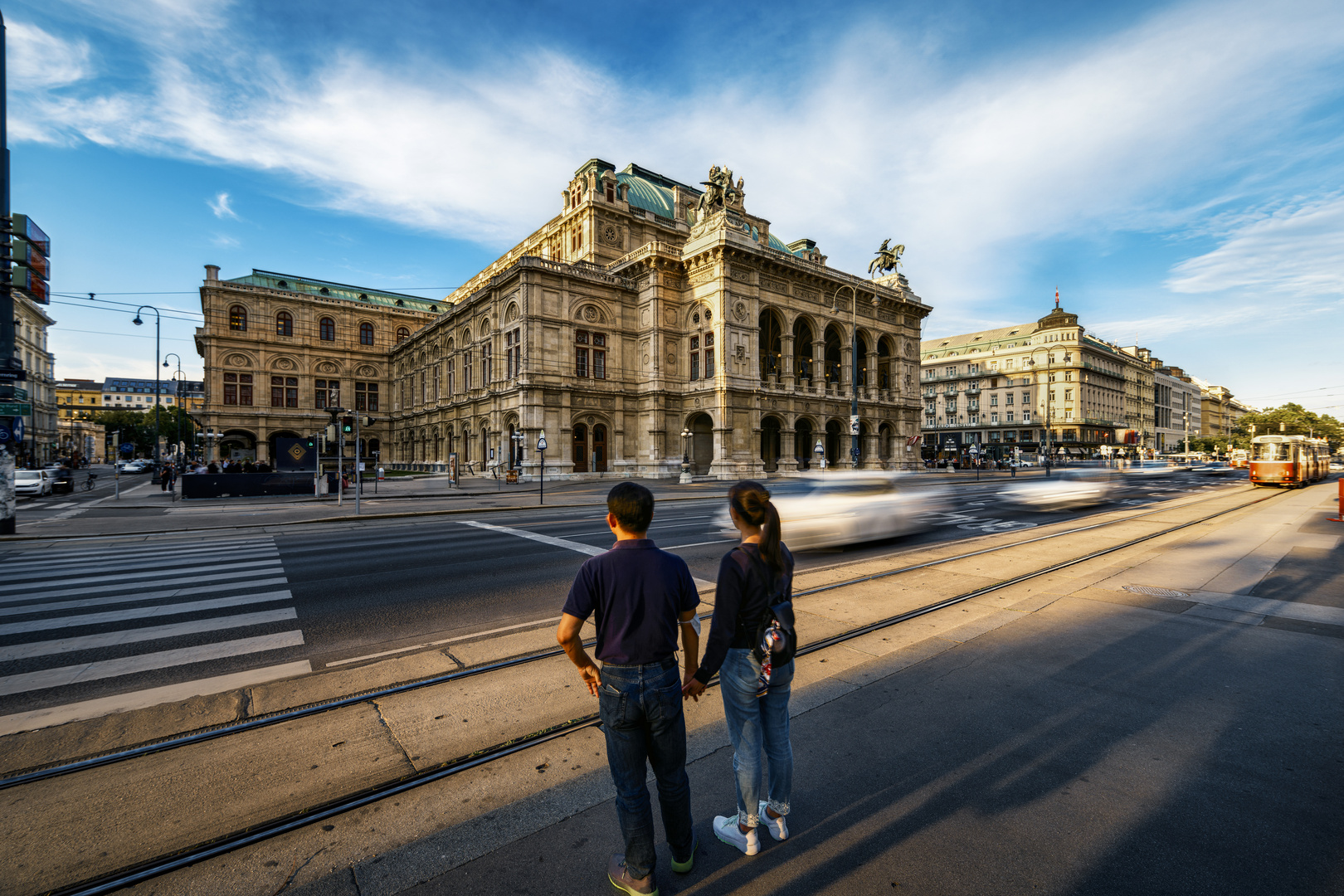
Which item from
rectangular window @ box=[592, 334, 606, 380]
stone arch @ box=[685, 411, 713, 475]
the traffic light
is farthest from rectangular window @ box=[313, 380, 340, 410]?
the traffic light

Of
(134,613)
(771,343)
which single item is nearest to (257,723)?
(134,613)

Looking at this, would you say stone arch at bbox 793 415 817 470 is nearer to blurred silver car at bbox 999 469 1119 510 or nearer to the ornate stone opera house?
the ornate stone opera house

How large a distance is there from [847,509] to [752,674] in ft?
29.1

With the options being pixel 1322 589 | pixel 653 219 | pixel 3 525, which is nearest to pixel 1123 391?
pixel 653 219

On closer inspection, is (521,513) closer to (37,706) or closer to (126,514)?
(126,514)

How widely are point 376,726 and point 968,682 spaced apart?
483 cm

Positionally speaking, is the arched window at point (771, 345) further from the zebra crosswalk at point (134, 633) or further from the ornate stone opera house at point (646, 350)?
the zebra crosswalk at point (134, 633)

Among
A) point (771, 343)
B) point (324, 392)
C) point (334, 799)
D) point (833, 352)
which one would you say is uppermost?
point (833, 352)

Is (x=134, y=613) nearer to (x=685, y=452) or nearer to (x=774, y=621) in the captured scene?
(x=774, y=621)

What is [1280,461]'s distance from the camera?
3102 cm

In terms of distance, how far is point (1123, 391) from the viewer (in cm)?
9581

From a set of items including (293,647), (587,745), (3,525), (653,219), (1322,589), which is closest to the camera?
(587,745)

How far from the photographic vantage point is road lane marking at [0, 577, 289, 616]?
283 inches

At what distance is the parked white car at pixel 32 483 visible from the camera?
27.9 metres
